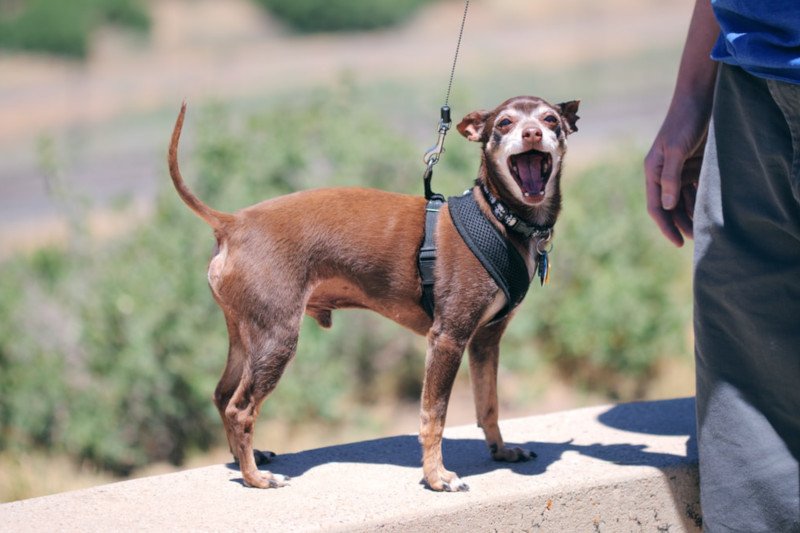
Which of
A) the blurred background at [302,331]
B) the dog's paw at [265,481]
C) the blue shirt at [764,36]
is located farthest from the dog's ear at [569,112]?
the blurred background at [302,331]

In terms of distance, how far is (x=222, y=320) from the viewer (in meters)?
6.45

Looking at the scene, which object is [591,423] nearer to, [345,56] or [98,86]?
[98,86]

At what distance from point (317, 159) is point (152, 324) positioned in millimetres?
1873

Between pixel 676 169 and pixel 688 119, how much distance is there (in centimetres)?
19

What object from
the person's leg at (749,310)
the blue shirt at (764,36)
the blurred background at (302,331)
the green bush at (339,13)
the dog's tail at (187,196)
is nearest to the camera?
the blue shirt at (764,36)

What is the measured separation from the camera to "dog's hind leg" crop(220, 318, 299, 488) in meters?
3.63

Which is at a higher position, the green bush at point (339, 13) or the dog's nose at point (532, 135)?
the green bush at point (339, 13)

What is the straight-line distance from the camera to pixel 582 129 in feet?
59.3

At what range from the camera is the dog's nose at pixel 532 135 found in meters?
3.46

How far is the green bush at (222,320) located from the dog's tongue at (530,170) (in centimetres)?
309

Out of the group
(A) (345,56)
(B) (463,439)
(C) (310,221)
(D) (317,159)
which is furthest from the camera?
(A) (345,56)

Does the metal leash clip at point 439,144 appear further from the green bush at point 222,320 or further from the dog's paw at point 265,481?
the green bush at point 222,320

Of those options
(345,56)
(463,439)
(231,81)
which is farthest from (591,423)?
(345,56)

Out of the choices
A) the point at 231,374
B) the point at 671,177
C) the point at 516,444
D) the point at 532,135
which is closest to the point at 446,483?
the point at 516,444
